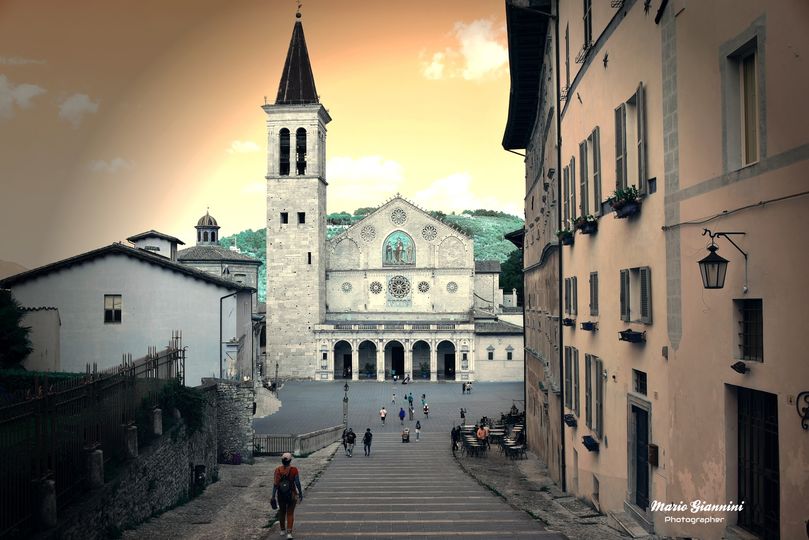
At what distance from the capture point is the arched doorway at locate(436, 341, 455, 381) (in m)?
67.0

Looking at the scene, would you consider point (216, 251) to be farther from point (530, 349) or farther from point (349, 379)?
point (530, 349)

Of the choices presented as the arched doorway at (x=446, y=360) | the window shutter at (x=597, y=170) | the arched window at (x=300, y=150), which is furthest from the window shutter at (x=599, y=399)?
the arched window at (x=300, y=150)

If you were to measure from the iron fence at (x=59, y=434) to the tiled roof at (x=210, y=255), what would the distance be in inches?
2312

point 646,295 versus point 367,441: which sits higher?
point 646,295

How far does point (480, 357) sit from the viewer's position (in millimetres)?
65375

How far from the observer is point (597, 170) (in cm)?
1366

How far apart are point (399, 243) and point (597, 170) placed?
56119 mm

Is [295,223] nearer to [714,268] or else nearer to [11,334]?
[11,334]

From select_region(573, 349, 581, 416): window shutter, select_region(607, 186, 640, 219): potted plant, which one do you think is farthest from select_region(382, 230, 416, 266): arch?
select_region(607, 186, 640, 219): potted plant

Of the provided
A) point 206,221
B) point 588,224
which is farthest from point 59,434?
point 206,221

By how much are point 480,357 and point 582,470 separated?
164 feet

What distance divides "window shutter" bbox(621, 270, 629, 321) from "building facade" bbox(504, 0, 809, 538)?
0.21 ft

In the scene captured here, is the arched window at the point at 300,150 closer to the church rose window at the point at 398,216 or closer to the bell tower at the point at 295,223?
the bell tower at the point at 295,223

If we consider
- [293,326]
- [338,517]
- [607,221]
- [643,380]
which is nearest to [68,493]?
[338,517]
